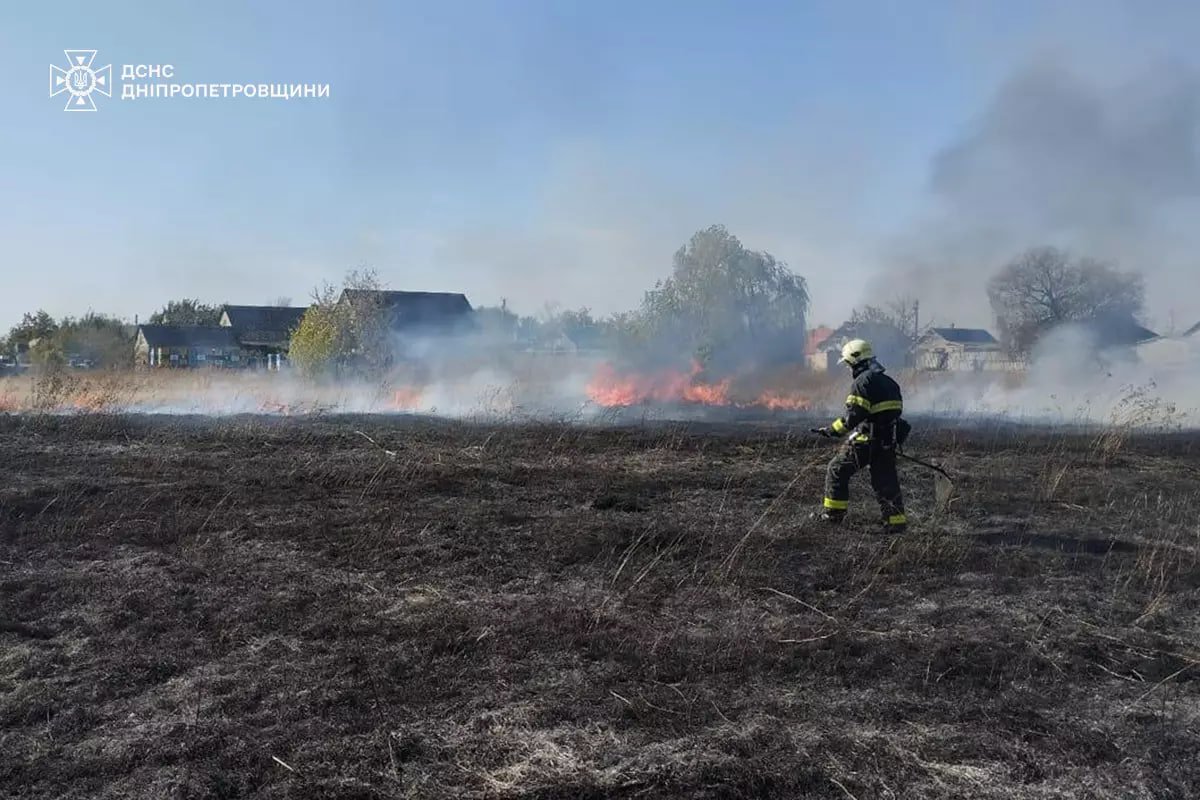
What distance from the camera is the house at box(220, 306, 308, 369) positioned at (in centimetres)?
5525

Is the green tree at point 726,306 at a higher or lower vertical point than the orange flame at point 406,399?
higher

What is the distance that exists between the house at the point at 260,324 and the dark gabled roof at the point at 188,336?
755 millimetres

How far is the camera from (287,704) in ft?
11.5

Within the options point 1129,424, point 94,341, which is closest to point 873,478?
point 1129,424

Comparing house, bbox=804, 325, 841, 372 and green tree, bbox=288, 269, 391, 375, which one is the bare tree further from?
green tree, bbox=288, 269, 391, 375

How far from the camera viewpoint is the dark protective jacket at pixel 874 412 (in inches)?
285

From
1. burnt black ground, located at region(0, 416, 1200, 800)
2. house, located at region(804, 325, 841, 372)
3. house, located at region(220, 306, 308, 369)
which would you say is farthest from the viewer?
house, located at region(220, 306, 308, 369)

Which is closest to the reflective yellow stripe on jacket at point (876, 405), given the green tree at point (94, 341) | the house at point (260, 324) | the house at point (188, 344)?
the green tree at point (94, 341)

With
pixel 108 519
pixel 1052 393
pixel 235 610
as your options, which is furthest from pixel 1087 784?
pixel 1052 393

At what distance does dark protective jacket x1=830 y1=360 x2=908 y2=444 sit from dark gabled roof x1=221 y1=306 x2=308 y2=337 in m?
58.0

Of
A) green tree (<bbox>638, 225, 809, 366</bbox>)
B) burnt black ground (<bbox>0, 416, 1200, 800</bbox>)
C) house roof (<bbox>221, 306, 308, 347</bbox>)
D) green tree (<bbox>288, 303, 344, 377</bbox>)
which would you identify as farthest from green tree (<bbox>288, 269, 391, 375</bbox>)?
house roof (<bbox>221, 306, 308, 347</bbox>)

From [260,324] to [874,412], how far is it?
6115cm

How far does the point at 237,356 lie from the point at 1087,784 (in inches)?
2244

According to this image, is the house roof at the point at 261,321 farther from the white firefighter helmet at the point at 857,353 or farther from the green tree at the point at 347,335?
the white firefighter helmet at the point at 857,353
